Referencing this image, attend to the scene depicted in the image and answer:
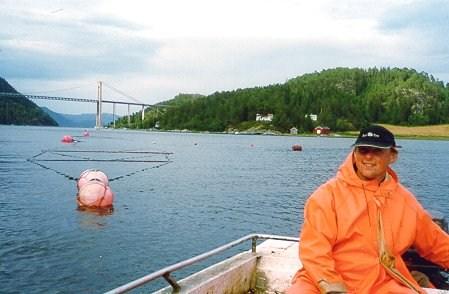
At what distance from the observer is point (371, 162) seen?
417 cm

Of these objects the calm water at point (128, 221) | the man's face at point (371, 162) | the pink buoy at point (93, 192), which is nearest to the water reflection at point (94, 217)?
the calm water at point (128, 221)

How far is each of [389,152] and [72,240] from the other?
17.8 metres

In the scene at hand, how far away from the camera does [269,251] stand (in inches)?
288

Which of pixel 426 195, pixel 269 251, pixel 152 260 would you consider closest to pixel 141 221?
pixel 152 260

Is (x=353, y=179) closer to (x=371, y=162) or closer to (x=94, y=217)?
(x=371, y=162)

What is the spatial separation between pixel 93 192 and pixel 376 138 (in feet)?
79.5

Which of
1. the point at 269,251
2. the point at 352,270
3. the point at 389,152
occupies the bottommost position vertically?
the point at 269,251

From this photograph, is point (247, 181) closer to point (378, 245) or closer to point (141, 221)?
point (141, 221)

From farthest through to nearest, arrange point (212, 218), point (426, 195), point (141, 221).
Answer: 1. point (426, 195)
2. point (212, 218)
3. point (141, 221)

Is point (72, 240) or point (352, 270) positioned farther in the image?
point (72, 240)

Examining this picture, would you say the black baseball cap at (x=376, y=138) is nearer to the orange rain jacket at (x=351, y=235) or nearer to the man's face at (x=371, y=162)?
the man's face at (x=371, y=162)

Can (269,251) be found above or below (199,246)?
above

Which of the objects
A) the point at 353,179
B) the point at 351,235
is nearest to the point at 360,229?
the point at 351,235

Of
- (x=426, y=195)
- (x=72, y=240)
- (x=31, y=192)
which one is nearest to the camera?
(x=72, y=240)
